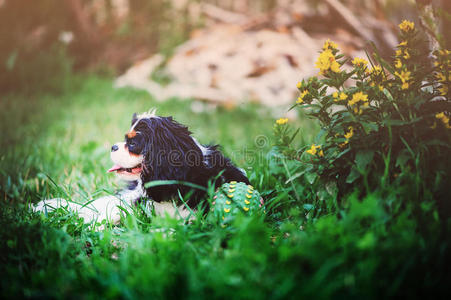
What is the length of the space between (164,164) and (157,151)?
9 centimetres

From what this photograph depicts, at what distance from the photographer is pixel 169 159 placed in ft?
6.40

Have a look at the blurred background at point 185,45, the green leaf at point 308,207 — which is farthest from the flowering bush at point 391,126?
the blurred background at point 185,45

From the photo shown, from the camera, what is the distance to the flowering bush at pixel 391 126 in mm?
1646

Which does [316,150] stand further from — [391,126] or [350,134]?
[391,126]

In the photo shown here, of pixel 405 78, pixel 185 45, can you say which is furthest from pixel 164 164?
pixel 185 45

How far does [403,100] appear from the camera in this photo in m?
1.73

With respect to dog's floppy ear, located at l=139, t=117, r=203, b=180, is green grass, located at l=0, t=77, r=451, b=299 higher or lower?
lower

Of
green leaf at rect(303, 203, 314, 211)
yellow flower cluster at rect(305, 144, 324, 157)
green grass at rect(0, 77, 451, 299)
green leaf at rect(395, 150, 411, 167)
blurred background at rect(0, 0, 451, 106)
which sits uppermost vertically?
blurred background at rect(0, 0, 451, 106)

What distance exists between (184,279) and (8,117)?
4.53m

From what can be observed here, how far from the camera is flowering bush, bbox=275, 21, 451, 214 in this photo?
1.65m

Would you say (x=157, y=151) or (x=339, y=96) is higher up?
(x=339, y=96)

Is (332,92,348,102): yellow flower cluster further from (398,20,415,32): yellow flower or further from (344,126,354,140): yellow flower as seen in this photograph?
(398,20,415,32): yellow flower

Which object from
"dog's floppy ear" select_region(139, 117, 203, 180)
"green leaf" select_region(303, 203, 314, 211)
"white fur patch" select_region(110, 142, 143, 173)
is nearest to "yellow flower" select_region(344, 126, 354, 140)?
"green leaf" select_region(303, 203, 314, 211)

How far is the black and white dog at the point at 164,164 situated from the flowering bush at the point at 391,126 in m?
0.63
